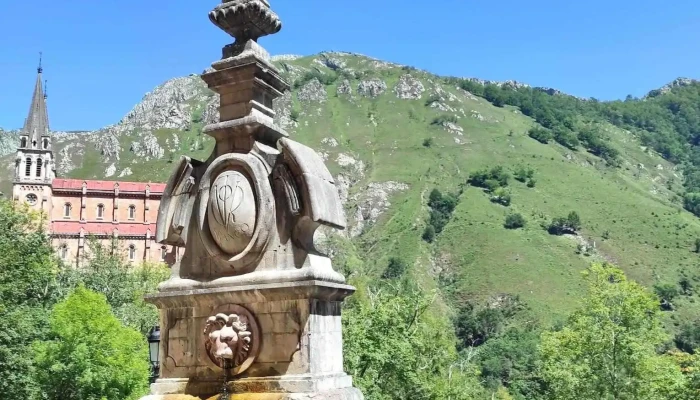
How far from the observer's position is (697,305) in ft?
377

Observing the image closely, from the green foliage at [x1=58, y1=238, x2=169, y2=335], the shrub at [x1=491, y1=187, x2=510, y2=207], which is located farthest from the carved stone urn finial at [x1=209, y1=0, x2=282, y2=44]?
the shrub at [x1=491, y1=187, x2=510, y2=207]

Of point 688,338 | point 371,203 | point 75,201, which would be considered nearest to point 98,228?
point 75,201

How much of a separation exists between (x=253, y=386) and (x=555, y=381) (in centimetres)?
2776

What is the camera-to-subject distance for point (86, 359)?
25891mm

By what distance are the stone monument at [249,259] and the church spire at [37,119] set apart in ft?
364

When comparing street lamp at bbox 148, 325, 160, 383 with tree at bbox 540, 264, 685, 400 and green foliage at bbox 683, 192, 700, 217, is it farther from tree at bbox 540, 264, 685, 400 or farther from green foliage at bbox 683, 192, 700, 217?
green foliage at bbox 683, 192, 700, 217

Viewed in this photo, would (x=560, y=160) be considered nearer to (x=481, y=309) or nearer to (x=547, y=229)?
(x=547, y=229)

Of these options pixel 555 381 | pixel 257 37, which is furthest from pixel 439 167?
pixel 257 37

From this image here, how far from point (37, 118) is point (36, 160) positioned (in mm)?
7911

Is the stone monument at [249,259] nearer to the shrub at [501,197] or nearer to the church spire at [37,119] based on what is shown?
the church spire at [37,119]

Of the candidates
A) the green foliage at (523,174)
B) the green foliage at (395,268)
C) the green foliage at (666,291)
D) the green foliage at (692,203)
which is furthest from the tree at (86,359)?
the green foliage at (692,203)

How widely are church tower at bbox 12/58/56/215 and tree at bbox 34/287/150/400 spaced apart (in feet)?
279

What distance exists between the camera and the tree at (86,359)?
1011 inches

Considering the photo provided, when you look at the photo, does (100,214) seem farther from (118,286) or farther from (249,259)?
(249,259)
